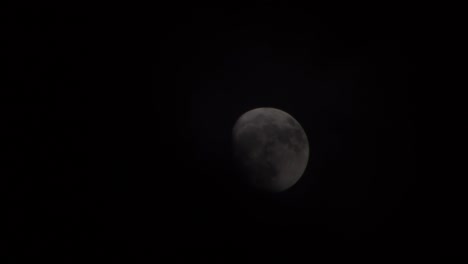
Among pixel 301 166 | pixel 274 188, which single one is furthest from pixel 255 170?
pixel 301 166

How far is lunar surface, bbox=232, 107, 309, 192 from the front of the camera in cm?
468

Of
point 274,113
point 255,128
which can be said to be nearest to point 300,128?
point 274,113

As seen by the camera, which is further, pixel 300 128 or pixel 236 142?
pixel 300 128

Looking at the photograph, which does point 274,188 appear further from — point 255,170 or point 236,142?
point 236,142

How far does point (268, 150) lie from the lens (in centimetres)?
468

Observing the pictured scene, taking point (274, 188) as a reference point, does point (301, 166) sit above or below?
above

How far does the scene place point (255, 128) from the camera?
15.7 ft

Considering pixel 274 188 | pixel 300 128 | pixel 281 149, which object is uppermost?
pixel 300 128

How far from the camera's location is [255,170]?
4684 millimetres

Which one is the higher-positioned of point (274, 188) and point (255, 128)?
point (255, 128)

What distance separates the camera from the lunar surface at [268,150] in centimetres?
468

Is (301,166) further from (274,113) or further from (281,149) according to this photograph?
(274,113)

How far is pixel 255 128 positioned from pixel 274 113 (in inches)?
19.6

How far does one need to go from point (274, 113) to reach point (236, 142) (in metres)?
0.83
